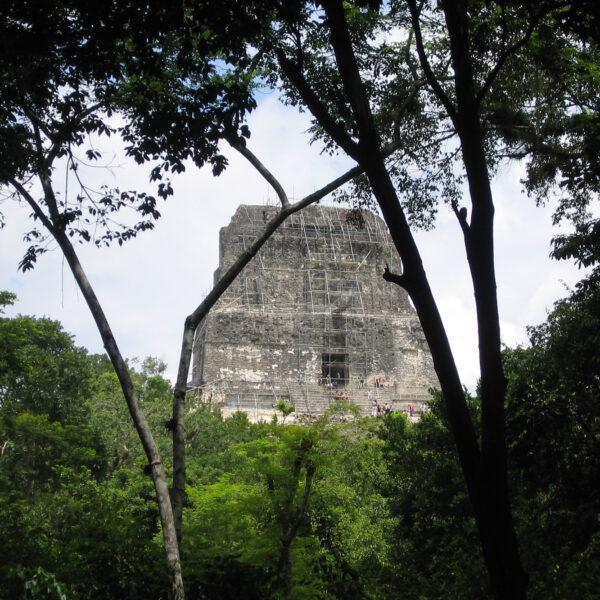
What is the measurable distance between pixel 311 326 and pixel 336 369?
2.14 m

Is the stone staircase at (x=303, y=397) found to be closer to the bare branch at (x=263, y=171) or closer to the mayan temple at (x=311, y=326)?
the mayan temple at (x=311, y=326)

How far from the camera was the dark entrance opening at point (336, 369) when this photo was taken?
3059 centimetres

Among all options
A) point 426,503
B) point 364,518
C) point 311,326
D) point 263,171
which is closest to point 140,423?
point 263,171

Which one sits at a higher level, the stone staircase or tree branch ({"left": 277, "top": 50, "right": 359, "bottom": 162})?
the stone staircase

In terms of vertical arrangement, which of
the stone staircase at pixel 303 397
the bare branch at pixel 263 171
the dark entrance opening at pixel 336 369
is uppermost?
the dark entrance opening at pixel 336 369

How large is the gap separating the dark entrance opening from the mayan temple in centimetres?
4

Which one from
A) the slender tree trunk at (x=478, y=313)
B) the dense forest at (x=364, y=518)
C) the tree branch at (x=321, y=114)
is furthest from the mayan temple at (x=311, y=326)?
the slender tree trunk at (x=478, y=313)

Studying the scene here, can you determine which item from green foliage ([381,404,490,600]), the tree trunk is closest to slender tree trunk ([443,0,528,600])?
the tree trunk

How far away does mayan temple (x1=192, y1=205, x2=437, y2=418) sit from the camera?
28875mm

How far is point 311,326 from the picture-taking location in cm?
3092

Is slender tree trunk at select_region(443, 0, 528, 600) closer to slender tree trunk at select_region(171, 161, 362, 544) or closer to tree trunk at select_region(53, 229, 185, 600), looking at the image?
slender tree trunk at select_region(171, 161, 362, 544)

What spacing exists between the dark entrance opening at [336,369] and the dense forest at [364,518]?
49.0 ft

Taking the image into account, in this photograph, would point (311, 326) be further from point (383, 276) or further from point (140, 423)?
point (383, 276)

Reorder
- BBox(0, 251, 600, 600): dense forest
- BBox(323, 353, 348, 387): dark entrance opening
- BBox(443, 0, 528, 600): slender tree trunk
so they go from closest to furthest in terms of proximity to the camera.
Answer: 1. BBox(443, 0, 528, 600): slender tree trunk
2. BBox(0, 251, 600, 600): dense forest
3. BBox(323, 353, 348, 387): dark entrance opening
